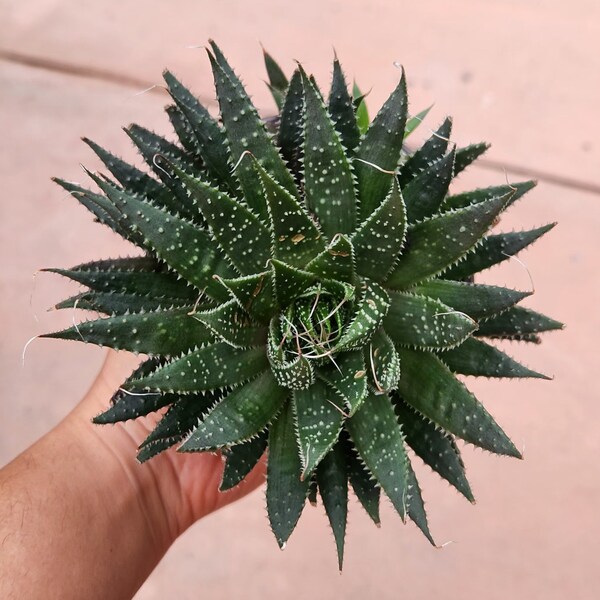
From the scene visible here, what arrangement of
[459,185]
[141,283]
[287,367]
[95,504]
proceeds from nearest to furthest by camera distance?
[287,367], [141,283], [95,504], [459,185]

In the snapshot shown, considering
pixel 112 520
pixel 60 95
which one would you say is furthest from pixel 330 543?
pixel 60 95

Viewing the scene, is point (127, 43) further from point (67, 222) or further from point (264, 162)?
point (264, 162)

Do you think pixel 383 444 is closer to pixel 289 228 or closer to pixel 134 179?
pixel 289 228

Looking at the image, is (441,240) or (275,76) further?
(275,76)

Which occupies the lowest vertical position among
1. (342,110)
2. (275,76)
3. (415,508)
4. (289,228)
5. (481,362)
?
(415,508)

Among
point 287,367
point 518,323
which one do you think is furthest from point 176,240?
point 518,323

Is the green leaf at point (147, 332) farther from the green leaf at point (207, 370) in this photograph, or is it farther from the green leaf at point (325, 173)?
the green leaf at point (325, 173)
